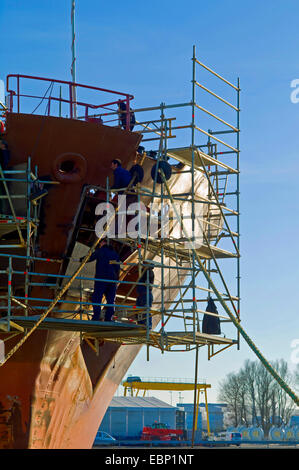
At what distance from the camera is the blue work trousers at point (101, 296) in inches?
584

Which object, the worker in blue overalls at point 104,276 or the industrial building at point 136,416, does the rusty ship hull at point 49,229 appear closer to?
the worker in blue overalls at point 104,276

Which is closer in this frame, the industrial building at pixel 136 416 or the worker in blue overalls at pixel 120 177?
the worker in blue overalls at pixel 120 177

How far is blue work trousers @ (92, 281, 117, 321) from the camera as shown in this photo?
14.8m

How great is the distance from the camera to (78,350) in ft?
54.5

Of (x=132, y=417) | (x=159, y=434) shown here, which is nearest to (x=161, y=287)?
A: (x=159, y=434)

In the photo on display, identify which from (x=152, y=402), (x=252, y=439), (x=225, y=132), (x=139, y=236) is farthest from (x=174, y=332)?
(x=152, y=402)

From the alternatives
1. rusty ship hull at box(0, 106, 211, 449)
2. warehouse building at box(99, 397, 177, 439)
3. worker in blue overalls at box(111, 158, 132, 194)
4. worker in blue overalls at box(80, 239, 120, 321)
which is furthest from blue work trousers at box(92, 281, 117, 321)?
warehouse building at box(99, 397, 177, 439)

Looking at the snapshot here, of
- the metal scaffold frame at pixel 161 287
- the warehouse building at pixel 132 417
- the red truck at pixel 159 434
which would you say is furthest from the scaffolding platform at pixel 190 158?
the warehouse building at pixel 132 417

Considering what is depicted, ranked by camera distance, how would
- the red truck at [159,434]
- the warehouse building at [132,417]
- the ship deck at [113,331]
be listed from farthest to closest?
1. the warehouse building at [132,417]
2. the red truck at [159,434]
3. the ship deck at [113,331]

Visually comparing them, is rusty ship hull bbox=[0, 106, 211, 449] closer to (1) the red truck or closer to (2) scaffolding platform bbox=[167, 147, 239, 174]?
(2) scaffolding platform bbox=[167, 147, 239, 174]

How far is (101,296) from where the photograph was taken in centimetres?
1488
